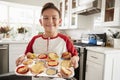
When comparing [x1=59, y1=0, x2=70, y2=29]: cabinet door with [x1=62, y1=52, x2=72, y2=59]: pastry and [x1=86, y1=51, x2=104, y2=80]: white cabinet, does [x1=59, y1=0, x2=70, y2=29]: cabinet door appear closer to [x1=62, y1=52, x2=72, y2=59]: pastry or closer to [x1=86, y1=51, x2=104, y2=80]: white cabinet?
[x1=86, y1=51, x2=104, y2=80]: white cabinet

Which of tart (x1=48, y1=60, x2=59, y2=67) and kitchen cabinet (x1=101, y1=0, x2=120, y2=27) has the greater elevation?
kitchen cabinet (x1=101, y1=0, x2=120, y2=27)

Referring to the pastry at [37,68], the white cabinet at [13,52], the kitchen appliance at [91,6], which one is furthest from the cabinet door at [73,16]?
the pastry at [37,68]

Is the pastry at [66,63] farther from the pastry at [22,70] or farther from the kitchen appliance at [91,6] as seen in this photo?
the kitchen appliance at [91,6]

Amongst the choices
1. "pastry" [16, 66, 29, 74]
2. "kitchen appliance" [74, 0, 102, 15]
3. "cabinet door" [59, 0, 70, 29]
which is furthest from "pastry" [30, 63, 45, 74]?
"cabinet door" [59, 0, 70, 29]

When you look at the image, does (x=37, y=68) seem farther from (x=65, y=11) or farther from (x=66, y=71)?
(x=65, y=11)

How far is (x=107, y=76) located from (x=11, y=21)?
308 cm

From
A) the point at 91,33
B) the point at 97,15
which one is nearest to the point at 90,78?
the point at 91,33

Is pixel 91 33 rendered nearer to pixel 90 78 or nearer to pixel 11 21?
pixel 90 78

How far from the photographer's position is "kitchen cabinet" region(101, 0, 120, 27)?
2211mm

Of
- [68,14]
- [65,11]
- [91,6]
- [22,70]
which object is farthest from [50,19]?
[65,11]

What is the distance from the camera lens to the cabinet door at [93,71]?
213cm

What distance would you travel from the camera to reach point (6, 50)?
3.30 meters

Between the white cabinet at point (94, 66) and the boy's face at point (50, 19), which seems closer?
the boy's face at point (50, 19)

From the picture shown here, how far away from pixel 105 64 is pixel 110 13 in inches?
37.4
